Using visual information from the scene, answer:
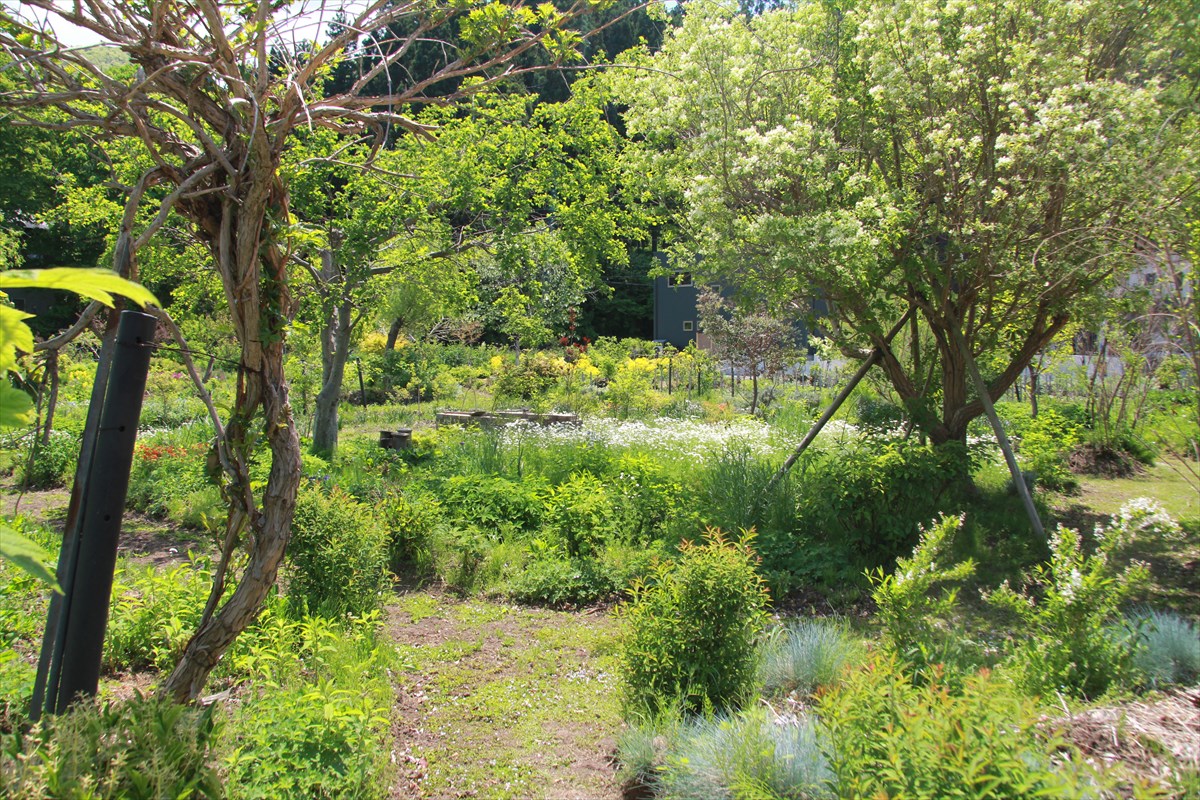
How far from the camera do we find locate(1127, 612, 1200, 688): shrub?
3.43m

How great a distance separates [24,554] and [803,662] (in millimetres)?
3575

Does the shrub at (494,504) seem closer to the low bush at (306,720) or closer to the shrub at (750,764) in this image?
the low bush at (306,720)

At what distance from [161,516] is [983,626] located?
7.83m

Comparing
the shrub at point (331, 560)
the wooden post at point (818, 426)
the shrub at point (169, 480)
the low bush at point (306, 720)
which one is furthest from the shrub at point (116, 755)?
the shrub at point (169, 480)

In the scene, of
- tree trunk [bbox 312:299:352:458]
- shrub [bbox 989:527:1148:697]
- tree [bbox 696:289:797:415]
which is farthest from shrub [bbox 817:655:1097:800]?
tree [bbox 696:289:797:415]

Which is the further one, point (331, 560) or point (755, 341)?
point (755, 341)

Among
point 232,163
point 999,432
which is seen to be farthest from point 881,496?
point 232,163

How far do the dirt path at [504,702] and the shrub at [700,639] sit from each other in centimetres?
36

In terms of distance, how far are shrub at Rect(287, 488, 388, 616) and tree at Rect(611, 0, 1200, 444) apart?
3.75 m

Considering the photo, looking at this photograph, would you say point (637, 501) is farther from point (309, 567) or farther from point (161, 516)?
point (161, 516)

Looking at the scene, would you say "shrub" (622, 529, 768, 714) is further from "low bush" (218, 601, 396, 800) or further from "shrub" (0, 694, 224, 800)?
"shrub" (0, 694, 224, 800)

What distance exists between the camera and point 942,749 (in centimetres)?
202

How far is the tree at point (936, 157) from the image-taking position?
5934 mm

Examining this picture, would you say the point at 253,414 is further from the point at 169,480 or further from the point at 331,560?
the point at 169,480
